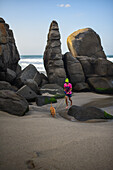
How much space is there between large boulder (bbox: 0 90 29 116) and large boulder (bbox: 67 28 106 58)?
36.8ft

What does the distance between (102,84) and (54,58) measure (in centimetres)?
449

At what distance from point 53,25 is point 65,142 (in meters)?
12.9

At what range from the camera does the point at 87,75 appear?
1451cm

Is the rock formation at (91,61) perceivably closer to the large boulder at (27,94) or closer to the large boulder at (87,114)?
the large boulder at (27,94)

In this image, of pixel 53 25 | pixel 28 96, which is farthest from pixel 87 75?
pixel 28 96

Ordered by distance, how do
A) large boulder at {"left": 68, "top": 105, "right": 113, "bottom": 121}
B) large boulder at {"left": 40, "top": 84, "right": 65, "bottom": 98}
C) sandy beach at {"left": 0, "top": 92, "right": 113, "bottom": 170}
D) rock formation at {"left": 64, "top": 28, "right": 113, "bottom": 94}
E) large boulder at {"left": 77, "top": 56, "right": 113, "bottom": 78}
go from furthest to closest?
large boulder at {"left": 77, "top": 56, "right": 113, "bottom": 78} → rock formation at {"left": 64, "top": 28, "right": 113, "bottom": 94} → large boulder at {"left": 40, "top": 84, "right": 65, "bottom": 98} → large boulder at {"left": 68, "top": 105, "right": 113, "bottom": 121} → sandy beach at {"left": 0, "top": 92, "right": 113, "bottom": 170}

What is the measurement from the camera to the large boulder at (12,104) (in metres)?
5.12

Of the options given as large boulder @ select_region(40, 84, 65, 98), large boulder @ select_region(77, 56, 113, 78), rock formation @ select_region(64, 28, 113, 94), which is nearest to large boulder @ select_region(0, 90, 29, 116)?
large boulder @ select_region(40, 84, 65, 98)

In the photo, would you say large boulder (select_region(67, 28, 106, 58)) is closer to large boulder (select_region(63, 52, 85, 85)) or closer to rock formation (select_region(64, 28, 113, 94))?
rock formation (select_region(64, 28, 113, 94))

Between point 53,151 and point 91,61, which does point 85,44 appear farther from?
point 53,151

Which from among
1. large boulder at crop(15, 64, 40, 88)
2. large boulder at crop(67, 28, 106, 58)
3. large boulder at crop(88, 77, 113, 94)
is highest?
large boulder at crop(67, 28, 106, 58)

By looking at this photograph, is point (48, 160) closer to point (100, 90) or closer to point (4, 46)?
point (4, 46)

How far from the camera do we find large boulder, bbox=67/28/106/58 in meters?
15.7

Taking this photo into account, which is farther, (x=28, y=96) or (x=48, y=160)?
(x=28, y=96)
